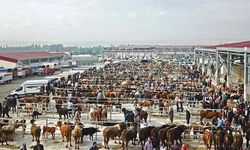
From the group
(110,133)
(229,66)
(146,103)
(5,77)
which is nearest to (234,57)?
(229,66)

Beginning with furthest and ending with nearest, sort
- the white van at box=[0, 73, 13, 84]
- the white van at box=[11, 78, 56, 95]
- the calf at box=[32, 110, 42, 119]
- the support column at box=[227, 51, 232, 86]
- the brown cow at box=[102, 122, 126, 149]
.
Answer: the white van at box=[0, 73, 13, 84] < the white van at box=[11, 78, 56, 95] < the support column at box=[227, 51, 232, 86] < the calf at box=[32, 110, 42, 119] < the brown cow at box=[102, 122, 126, 149]

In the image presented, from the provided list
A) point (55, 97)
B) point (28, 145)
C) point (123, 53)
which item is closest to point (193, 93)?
point (55, 97)

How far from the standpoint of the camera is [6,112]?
1981cm

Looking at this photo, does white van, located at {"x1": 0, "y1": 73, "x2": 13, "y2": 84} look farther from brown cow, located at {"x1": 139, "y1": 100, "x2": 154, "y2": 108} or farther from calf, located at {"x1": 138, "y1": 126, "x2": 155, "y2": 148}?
calf, located at {"x1": 138, "y1": 126, "x2": 155, "y2": 148}

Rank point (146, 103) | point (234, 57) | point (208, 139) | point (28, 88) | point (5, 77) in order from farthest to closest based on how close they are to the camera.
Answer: point (5, 77)
point (234, 57)
point (28, 88)
point (146, 103)
point (208, 139)

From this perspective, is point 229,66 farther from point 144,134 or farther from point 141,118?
point 144,134

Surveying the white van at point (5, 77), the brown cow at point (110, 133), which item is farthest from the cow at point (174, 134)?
the white van at point (5, 77)

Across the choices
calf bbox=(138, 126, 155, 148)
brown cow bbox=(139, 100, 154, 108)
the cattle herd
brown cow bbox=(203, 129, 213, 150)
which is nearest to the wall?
the cattle herd

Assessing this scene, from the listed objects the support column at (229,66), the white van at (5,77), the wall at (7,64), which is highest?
the support column at (229,66)

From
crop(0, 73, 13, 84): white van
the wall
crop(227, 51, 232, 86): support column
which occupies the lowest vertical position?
crop(0, 73, 13, 84): white van

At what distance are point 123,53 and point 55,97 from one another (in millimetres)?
105622

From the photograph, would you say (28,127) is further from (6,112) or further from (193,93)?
(193,93)

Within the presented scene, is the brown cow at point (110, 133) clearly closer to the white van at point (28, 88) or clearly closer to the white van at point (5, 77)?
the white van at point (28, 88)

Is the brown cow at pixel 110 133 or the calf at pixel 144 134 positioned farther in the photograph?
the brown cow at pixel 110 133
